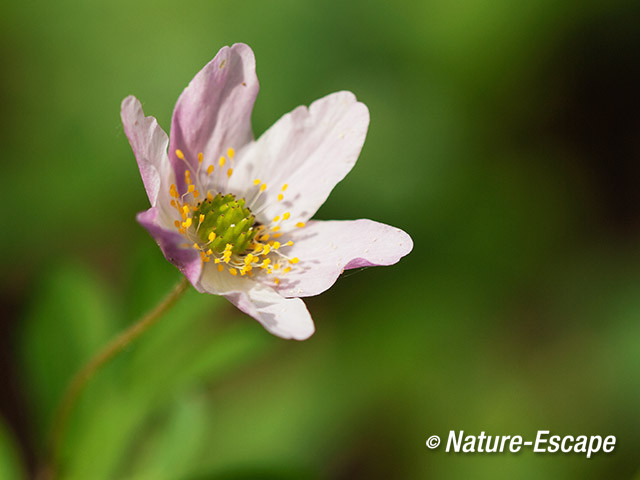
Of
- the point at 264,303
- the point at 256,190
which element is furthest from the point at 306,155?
the point at 264,303

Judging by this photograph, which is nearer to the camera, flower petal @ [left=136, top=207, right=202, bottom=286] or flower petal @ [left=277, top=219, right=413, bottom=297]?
flower petal @ [left=136, top=207, right=202, bottom=286]

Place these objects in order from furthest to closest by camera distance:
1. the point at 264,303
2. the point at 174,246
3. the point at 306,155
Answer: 1. the point at 306,155
2. the point at 264,303
3. the point at 174,246

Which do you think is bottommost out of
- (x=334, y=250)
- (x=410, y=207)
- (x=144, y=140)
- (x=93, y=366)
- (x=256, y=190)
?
(x=93, y=366)

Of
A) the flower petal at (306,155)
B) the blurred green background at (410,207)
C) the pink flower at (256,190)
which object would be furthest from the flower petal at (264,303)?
the blurred green background at (410,207)

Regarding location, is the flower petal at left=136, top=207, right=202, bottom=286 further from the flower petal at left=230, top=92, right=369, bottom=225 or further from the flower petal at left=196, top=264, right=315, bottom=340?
the flower petal at left=230, top=92, right=369, bottom=225

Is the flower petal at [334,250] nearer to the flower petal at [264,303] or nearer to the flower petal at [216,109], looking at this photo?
the flower petal at [264,303]

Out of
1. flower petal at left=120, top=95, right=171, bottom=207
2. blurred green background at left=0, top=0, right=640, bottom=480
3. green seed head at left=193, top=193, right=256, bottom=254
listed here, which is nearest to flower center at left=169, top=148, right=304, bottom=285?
green seed head at left=193, top=193, right=256, bottom=254

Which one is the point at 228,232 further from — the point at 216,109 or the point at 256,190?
the point at 216,109
